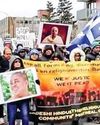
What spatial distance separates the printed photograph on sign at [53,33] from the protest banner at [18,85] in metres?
4.26

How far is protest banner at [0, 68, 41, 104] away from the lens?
8648mm

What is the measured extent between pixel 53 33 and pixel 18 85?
467 centimetres

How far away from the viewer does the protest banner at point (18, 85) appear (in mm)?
8648

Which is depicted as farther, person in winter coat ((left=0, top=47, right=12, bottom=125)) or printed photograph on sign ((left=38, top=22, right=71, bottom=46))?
printed photograph on sign ((left=38, top=22, right=71, bottom=46))

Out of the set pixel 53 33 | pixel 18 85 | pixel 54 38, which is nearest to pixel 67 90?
pixel 18 85

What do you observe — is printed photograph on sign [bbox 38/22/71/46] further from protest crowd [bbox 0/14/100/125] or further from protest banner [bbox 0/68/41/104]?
protest banner [bbox 0/68/41/104]

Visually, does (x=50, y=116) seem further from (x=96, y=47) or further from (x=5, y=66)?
(x=96, y=47)

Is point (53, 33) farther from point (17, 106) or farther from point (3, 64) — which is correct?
point (17, 106)

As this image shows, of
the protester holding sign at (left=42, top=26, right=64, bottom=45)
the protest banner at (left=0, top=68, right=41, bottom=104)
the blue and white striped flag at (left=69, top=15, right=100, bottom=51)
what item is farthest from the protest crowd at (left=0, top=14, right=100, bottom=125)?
the blue and white striped flag at (left=69, top=15, right=100, bottom=51)

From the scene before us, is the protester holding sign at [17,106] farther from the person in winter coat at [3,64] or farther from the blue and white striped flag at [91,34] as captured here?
the blue and white striped flag at [91,34]

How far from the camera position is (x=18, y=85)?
8.81m

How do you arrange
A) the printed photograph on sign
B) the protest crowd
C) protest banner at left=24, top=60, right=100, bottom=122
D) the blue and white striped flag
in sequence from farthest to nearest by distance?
the blue and white striped flag, the printed photograph on sign, protest banner at left=24, top=60, right=100, bottom=122, the protest crowd

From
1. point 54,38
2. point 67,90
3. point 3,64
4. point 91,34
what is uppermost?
point 91,34

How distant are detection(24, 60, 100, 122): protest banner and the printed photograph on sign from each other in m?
3.57
